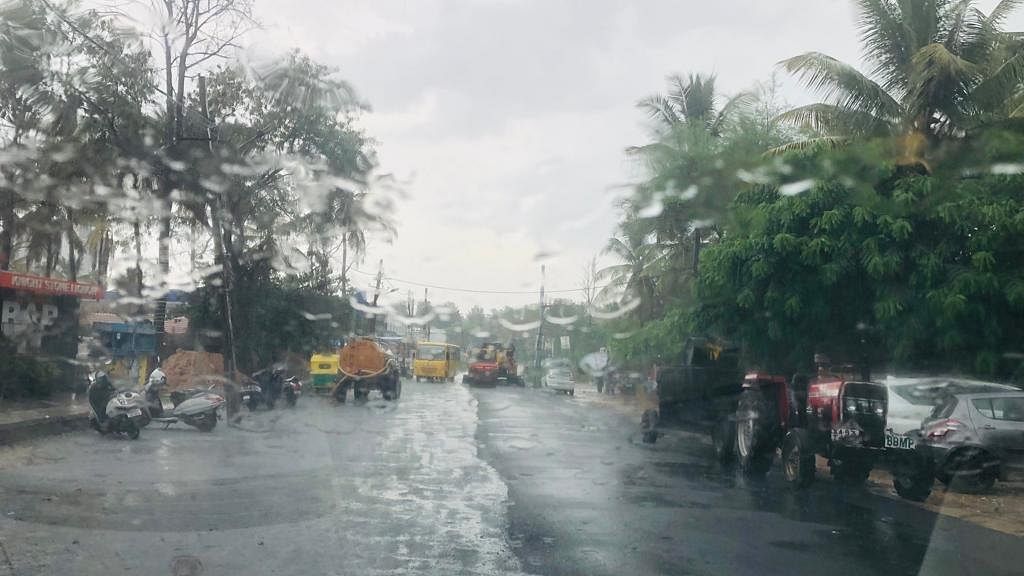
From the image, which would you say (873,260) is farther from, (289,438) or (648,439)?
(289,438)

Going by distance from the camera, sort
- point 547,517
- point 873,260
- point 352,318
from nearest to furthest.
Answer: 1. point 547,517
2. point 873,260
3. point 352,318

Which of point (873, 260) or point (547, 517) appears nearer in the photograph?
point (547, 517)

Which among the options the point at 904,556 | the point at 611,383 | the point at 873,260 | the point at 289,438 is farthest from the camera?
the point at 611,383

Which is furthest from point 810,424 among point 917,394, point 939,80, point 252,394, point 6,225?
point 6,225

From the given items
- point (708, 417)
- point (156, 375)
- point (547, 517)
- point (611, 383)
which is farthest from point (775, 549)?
point (611, 383)

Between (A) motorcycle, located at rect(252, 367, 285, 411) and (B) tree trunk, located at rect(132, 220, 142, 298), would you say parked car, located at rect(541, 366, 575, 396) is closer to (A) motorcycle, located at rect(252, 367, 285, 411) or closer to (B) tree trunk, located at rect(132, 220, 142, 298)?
(B) tree trunk, located at rect(132, 220, 142, 298)

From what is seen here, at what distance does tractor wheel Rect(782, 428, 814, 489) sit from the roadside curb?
1156cm

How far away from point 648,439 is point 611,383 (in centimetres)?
2695

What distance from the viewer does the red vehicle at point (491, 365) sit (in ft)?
158

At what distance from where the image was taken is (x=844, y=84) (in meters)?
18.4

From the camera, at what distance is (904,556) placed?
26.9 ft

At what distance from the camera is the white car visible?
12758mm

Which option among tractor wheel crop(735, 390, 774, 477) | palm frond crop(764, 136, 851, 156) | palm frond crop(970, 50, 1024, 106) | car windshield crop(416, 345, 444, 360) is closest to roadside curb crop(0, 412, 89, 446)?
tractor wheel crop(735, 390, 774, 477)

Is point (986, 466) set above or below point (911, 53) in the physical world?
below
